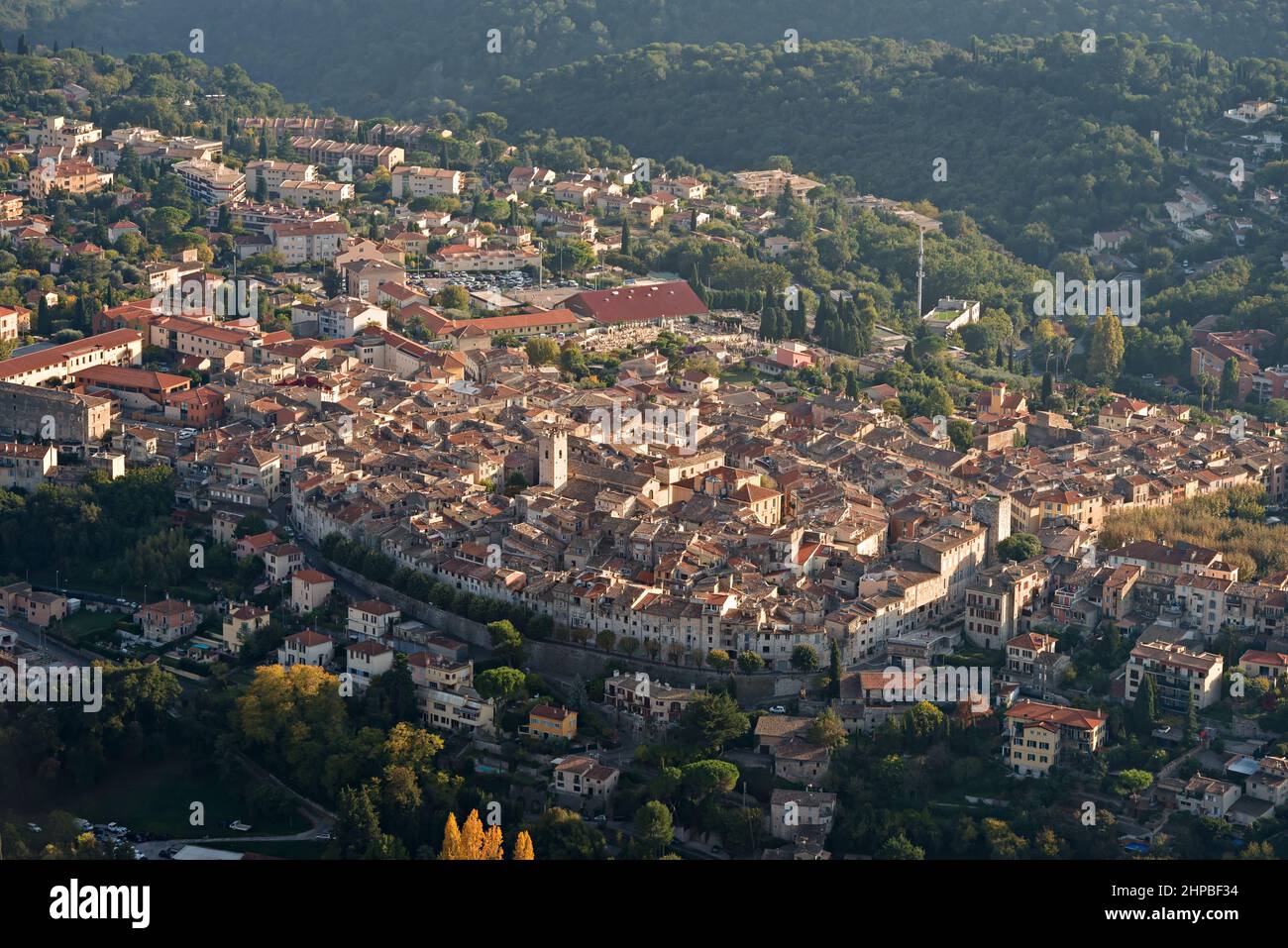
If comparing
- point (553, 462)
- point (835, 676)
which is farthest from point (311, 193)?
point (835, 676)

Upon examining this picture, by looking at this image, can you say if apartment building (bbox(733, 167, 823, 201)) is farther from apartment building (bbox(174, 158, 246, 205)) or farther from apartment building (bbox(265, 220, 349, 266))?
apartment building (bbox(265, 220, 349, 266))

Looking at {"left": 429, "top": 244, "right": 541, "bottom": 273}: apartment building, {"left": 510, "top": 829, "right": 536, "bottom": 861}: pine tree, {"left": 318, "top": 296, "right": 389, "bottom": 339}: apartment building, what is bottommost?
{"left": 510, "top": 829, "right": 536, "bottom": 861}: pine tree

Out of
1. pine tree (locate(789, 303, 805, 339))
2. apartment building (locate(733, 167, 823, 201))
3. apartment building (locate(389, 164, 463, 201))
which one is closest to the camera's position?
pine tree (locate(789, 303, 805, 339))

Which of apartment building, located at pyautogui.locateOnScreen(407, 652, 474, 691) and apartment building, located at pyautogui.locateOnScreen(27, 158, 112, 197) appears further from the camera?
apartment building, located at pyautogui.locateOnScreen(27, 158, 112, 197)

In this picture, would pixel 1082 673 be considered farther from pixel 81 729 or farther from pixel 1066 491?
pixel 81 729

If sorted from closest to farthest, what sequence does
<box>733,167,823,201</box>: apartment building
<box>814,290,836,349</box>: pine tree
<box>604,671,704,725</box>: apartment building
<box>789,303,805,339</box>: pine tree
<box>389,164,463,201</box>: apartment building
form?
<box>604,671,704,725</box>: apartment building → <box>814,290,836,349</box>: pine tree → <box>789,303,805,339</box>: pine tree → <box>389,164,463,201</box>: apartment building → <box>733,167,823,201</box>: apartment building

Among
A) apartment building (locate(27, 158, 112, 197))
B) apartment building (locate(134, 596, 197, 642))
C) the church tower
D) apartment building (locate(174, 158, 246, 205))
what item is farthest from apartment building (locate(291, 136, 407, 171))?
apartment building (locate(134, 596, 197, 642))
